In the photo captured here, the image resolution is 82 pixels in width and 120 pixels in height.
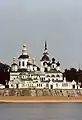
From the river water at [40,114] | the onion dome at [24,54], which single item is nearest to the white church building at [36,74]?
the onion dome at [24,54]

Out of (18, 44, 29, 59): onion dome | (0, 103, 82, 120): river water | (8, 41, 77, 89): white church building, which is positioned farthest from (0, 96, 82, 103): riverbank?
(0, 103, 82, 120): river water

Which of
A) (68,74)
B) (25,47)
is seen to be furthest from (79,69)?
(25,47)

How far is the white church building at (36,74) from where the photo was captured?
76.7 m

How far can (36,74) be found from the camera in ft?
262

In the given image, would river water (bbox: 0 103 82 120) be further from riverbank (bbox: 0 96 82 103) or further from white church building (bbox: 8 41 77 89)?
white church building (bbox: 8 41 77 89)

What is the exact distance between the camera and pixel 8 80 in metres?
79.8

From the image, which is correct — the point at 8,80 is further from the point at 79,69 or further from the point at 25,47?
the point at 79,69

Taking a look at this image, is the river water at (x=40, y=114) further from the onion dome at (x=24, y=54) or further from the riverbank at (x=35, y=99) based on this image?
the onion dome at (x=24, y=54)

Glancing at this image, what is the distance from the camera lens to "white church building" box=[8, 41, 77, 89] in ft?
252

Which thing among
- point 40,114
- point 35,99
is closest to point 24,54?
point 35,99

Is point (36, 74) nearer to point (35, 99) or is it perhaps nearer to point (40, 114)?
point (35, 99)

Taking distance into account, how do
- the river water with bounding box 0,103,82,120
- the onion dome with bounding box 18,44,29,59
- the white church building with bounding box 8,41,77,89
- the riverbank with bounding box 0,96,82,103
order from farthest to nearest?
the onion dome with bounding box 18,44,29,59
the white church building with bounding box 8,41,77,89
the riverbank with bounding box 0,96,82,103
the river water with bounding box 0,103,82,120

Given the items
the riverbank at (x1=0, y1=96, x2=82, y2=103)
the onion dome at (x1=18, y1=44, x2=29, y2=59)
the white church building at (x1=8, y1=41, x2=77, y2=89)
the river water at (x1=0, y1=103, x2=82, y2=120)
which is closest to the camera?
the river water at (x1=0, y1=103, x2=82, y2=120)

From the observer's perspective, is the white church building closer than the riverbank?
No
